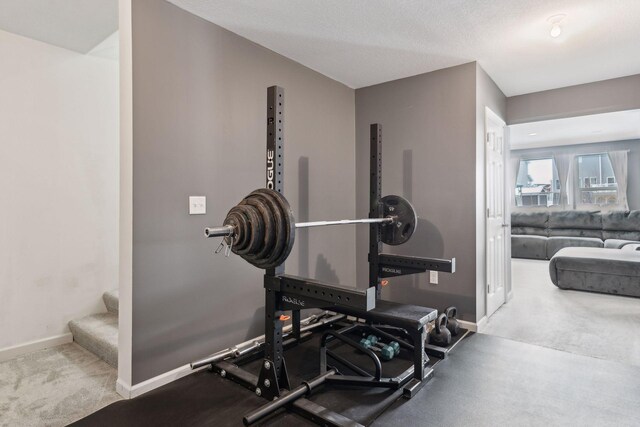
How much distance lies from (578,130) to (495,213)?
11.6ft

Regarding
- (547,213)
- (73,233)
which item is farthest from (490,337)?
(547,213)

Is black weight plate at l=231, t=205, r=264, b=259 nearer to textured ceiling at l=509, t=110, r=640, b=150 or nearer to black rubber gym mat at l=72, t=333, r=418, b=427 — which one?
black rubber gym mat at l=72, t=333, r=418, b=427

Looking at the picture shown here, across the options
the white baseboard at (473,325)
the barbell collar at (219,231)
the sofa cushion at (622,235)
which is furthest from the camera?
the sofa cushion at (622,235)

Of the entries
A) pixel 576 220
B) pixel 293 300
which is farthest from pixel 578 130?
pixel 293 300

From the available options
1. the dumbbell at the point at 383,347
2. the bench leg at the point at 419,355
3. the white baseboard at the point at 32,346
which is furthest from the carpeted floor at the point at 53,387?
the bench leg at the point at 419,355

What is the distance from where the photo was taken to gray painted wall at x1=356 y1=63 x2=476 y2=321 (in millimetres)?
3123

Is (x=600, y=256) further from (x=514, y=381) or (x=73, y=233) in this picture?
(x=73, y=233)

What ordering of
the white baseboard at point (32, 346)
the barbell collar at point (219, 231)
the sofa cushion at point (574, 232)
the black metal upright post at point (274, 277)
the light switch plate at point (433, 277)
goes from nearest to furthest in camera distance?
the barbell collar at point (219, 231), the black metal upright post at point (274, 277), the white baseboard at point (32, 346), the light switch plate at point (433, 277), the sofa cushion at point (574, 232)

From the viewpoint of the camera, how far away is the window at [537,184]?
25.3 feet

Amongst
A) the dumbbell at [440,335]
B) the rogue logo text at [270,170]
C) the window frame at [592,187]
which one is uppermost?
the window frame at [592,187]

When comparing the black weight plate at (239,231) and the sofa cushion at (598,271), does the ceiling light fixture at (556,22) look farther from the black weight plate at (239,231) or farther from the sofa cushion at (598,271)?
the sofa cushion at (598,271)

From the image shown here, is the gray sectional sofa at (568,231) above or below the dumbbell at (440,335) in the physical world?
above

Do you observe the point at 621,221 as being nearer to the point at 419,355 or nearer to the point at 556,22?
the point at 556,22

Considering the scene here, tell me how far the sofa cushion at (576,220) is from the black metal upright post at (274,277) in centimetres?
703
